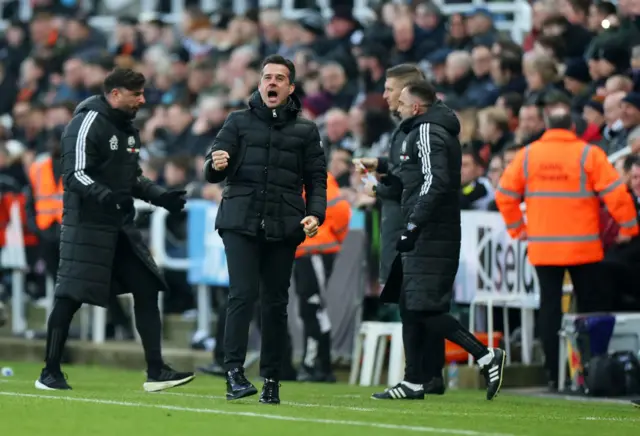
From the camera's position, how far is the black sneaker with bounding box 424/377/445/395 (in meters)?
14.2

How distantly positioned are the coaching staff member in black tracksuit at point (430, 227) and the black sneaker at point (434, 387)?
2.35 feet

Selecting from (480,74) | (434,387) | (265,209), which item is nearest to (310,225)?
(265,209)

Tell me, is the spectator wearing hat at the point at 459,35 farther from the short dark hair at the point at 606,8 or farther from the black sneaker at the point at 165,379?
the black sneaker at the point at 165,379

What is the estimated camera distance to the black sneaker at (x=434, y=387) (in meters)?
14.2

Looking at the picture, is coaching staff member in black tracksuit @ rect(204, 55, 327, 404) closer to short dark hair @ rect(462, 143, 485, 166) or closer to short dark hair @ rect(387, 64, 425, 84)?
short dark hair @ rect(387, 64, 425, 84)

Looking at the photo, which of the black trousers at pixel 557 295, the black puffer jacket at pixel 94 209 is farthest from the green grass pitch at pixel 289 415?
the black trousers at pixel 557 295

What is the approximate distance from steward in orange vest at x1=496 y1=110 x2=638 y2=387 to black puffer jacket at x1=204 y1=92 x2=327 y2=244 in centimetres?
346

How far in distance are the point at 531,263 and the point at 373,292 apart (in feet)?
7.62

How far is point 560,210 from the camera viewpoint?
14.8 meters

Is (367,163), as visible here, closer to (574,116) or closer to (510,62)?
(574,116)

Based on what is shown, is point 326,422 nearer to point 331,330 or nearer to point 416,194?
point 416,194

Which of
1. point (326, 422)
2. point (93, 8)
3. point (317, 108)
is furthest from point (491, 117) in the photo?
point (93, 8)

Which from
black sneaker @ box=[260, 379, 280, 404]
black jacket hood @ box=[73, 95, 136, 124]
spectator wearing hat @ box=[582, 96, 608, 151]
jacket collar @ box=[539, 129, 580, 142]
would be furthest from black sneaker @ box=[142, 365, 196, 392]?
spectator wearing hat @ box=[582, 96, 608, 151]

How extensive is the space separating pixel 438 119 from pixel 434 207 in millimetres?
717
